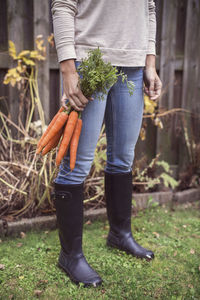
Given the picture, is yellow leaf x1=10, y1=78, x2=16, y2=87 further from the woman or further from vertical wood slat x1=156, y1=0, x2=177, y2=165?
vertical wood slat x1=156, y1=0, x2=177, y2=165

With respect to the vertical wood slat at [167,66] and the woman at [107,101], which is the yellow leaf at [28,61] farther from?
the vertical wood slat at [167,66]

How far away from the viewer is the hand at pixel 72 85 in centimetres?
147

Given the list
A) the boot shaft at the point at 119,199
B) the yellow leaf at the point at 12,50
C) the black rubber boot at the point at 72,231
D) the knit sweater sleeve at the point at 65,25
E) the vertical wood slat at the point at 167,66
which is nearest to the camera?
the knit sweater sleeve at the point at 65,25

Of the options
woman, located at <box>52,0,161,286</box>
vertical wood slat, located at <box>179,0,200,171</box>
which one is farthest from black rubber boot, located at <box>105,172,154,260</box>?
vertical wood slat, located at <box>179,0,200,171</box>

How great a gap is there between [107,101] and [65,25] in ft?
1.51

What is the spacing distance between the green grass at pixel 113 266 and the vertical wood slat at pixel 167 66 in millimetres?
859

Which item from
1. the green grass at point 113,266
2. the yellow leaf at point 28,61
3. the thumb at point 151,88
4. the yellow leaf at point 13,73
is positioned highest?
the yellow leaf at point 28,61

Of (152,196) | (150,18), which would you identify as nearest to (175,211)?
(152,196)

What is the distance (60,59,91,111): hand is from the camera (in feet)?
4.83

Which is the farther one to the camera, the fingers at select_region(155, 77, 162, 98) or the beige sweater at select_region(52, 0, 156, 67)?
the fingers at select_region(155, 77, 162, 98)

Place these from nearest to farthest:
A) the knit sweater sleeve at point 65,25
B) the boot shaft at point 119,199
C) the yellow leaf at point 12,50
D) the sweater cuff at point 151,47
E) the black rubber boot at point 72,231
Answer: the knit sweater sleeve at point 65,25, the black rubber boot at point 72,231, the sweater cuff at point 151,47, the boot shaft at point 119,199, the yellow leaf at point 12,50

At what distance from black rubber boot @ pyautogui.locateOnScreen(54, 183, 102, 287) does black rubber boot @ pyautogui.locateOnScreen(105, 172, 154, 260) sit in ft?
0.96

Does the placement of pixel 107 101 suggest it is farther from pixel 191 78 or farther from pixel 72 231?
pixel 191 78

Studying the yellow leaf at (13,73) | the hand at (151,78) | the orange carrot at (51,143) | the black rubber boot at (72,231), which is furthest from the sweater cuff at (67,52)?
the yellow leaf at (13,73)
